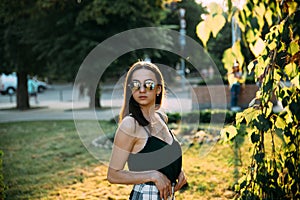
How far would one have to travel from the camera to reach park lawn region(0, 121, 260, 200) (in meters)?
5.82

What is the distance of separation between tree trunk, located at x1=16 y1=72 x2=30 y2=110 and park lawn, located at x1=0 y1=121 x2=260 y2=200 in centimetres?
833

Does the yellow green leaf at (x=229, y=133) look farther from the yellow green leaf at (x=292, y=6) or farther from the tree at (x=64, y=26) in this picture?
the tree at (x=64, y=26)

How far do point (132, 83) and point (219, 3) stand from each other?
87cm

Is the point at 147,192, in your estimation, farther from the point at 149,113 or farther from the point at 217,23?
the point at 217,23

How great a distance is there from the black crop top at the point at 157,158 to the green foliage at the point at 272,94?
1.24ft

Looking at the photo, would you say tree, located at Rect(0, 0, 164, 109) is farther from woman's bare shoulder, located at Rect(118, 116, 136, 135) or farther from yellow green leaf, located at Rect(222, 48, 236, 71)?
yellow green leaf, located at Rect(222, 48, 236, 71)

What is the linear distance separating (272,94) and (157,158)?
2.53ft

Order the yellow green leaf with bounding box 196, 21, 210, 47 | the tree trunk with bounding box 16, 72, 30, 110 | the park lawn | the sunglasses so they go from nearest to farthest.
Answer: the yellow green leaf with bounding box 196, 21, 210, 47 → the sunglasses → the park lawn → the tree trunk with bounding box 16, 72, 30, 110

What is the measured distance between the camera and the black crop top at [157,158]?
7.85ft

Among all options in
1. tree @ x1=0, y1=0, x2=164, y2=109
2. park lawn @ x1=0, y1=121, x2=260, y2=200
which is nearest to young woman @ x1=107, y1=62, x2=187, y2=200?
park lawn @ x1=0, y1=121, x2=260, y2=200

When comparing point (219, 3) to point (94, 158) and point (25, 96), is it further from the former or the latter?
point (25, 96)

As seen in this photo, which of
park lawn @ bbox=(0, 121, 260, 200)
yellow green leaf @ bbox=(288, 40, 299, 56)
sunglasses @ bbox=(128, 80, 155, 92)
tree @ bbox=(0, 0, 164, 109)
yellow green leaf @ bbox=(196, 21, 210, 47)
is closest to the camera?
yellow green leaf @ bbox=(196, 21, 210, 47)

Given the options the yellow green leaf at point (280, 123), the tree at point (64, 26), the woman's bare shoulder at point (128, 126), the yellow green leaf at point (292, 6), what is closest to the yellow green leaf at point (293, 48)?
the yellow green leaf at point (292, 6)

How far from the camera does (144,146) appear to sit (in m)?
2.39
